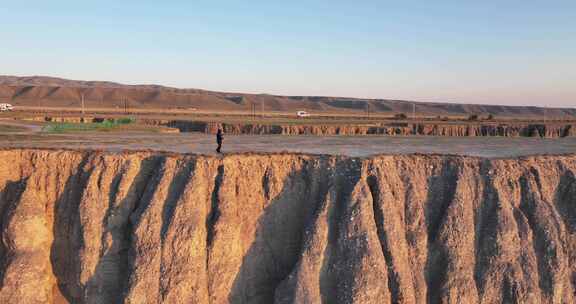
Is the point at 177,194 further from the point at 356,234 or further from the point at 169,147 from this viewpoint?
the point at 169,147

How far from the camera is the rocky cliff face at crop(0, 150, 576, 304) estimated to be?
1534 centimetres

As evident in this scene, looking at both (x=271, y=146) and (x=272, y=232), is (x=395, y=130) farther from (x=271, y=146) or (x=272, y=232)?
(x=272, y=232)

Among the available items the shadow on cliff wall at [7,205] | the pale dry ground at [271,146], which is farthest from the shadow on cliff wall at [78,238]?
the pale dry ground at [271,146]

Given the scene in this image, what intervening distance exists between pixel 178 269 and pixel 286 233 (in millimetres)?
3712

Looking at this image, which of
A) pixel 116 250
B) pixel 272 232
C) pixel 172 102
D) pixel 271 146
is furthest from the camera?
pixel 172 102

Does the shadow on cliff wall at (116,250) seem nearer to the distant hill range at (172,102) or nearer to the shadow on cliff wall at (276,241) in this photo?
the shadow on cliff wall at (276,241)

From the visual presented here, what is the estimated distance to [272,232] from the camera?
1642 centimetres

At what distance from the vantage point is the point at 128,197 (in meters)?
16.2

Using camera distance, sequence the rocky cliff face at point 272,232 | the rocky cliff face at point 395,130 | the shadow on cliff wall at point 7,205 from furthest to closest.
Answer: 1. the rocky cliff face at point 395,130
2. the shadow on cliff wall at point 7,205
3. the rocky cliff face at point 272,232

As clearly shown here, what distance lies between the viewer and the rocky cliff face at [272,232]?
15.3 meters

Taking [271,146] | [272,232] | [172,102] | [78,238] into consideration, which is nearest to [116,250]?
[78,238]

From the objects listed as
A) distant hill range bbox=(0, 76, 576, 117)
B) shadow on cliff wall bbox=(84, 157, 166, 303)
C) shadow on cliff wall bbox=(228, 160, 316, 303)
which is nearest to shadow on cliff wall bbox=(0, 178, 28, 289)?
shadow on cliff wall bbox=(84, 157, 166, 303)

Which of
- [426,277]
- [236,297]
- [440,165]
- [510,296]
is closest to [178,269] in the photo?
[236,297]

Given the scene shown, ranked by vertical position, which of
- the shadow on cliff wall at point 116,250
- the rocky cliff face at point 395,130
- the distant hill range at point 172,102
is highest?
the distant hill range at point 172,102
